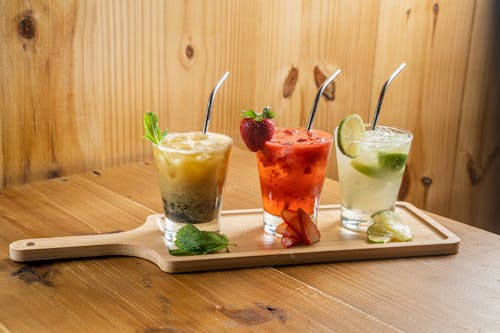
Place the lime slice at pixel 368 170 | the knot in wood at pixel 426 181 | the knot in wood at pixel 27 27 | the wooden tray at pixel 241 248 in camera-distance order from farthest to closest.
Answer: the knot in wood at pixel 426 181 < the knot in wood at pixel 27 27 < the lime slice at pixel 368 170 < the wooden tray at pixel 241 248

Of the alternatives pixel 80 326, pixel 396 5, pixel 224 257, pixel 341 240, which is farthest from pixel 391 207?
pixel 396 5

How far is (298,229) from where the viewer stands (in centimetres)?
111

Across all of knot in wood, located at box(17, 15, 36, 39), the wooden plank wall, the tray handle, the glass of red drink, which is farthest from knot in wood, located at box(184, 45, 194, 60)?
the tray handle

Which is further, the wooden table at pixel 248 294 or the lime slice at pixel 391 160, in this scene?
the lime slice at pixel 391 160

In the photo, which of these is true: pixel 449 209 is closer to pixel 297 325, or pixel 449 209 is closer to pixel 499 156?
pixel 499 156

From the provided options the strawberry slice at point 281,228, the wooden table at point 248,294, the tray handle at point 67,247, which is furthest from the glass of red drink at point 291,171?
the tray handle at point 67,247

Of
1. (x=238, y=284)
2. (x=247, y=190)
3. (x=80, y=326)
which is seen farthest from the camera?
(x=247, y=190)

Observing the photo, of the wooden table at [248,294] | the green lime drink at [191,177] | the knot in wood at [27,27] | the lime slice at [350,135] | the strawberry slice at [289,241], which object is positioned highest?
the knot in wood at [27,27]

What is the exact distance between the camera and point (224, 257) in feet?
3.43

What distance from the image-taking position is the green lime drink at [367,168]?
1148mm

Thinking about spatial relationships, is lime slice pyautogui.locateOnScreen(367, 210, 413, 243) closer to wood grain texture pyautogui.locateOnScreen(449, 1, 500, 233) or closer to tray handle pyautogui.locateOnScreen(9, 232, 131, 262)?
tray handle pyautogui.locateOnScreen(9, 232, 131, 262)

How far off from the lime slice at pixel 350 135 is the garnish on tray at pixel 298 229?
0.44 feet

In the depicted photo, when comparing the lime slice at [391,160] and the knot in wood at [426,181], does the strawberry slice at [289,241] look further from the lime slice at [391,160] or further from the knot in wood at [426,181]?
the knot in wood at [426,181]

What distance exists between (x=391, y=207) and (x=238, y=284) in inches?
14.0
